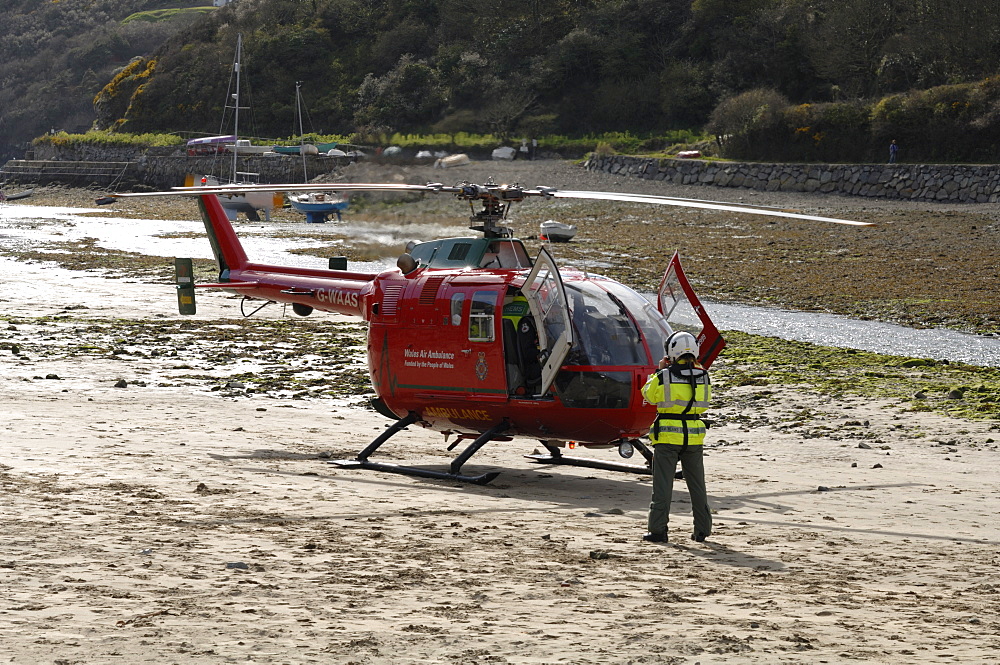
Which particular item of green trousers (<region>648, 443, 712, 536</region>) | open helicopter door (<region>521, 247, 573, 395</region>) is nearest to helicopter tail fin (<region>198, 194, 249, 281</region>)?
open helicopter door (<region>521, 247, 573, 395</region>)

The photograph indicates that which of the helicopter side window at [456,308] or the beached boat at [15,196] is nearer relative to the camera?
the helicopter side window at [456,308]

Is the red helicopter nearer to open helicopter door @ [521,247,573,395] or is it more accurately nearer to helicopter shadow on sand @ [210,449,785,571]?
open helicopter door @ [521,247,573,395]

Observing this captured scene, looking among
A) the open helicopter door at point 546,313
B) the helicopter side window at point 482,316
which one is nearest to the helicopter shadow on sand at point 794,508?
the open helicopter door at point 546,313

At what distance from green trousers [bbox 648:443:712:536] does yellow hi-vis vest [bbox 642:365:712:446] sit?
0.08 m

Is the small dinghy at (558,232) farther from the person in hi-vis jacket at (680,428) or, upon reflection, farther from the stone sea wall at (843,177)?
the stone sea wall at (843,177)

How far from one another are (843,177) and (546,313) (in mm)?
35516

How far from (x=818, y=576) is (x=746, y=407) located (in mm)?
8188

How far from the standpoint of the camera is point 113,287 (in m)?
28.0

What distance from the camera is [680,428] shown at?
8.88 meters

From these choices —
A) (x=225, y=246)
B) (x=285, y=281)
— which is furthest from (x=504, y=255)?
(x=225, y=246)

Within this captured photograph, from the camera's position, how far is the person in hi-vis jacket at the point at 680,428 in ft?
28.9

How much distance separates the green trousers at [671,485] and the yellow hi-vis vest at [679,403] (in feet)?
0.27

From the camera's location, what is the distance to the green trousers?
8758 mm

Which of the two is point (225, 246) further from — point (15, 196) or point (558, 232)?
point (15, 196)
